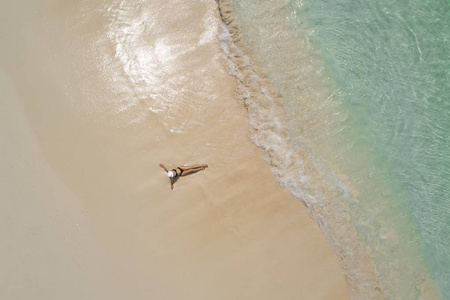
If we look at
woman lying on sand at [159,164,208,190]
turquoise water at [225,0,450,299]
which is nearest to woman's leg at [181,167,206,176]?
woman lying on sand at [159,164,208,190]

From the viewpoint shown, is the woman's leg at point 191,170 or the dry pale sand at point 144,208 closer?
the dry pale sand at point 144,208

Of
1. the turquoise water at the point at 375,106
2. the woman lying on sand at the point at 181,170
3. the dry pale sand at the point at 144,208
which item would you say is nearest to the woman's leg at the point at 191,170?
the woman lying on sand at the point at 181,170

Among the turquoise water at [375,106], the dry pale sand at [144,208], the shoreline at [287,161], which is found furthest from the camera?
the turquoise water at [375,106]

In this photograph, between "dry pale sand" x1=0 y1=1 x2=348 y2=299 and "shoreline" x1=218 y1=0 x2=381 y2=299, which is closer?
"dry pale sand" x1=0 y1=1 x2=348 y2=299

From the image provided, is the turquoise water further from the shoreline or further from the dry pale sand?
the dry pale sand

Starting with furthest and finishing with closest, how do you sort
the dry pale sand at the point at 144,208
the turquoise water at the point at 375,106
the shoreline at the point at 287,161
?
the turquoise water at the point at 375,106 < the shoreline at the point at 287,161 < the dry pale sand at the point at 144,208

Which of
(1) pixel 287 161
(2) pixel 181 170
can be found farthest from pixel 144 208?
(1) pixel 287 161

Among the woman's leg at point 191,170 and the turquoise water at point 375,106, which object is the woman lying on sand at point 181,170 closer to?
the woman's leg at point 191,170

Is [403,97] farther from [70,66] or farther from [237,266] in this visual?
[70,66]
